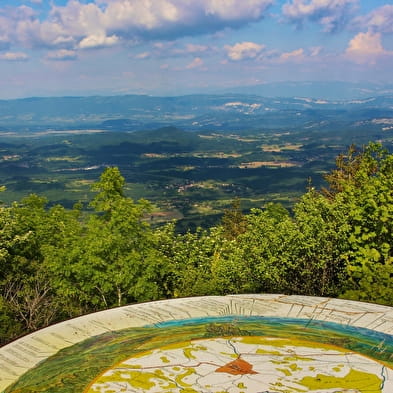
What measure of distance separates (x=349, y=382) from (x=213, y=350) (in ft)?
13.5

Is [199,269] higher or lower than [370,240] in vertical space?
lower

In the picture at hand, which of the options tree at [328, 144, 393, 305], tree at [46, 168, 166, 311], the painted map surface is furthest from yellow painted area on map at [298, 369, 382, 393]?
tree at [46, 168, 166, 311]

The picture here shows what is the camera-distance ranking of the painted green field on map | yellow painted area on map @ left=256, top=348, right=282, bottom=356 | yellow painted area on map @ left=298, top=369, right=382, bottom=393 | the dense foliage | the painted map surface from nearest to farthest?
yellow painted area on map @ left=298, top=369, right=382, bottom=393 → the painted map surface → the painted green field on map → yellow painted area on map @ left=256, top=348, right=282, bottom=356 → the dense foliage

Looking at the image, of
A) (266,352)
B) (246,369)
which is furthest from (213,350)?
(266,352)

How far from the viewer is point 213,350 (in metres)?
14.3

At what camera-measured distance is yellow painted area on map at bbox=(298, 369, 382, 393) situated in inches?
471

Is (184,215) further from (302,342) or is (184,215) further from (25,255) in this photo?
(302,342)

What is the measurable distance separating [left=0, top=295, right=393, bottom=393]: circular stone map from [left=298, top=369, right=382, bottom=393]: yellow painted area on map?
0.08 ft

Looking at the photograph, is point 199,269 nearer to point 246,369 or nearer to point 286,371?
point 246,369

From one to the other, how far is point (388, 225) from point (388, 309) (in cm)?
538

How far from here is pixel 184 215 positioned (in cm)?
17338

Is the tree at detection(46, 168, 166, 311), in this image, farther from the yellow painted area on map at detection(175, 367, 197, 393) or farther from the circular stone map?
the yellow painted area on map at detection(175, 367, 197, 393)

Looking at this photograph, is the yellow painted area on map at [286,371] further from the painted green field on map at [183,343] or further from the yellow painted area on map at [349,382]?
the yellow painted area on map at [349,382]

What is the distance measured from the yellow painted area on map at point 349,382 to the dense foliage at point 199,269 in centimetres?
715
